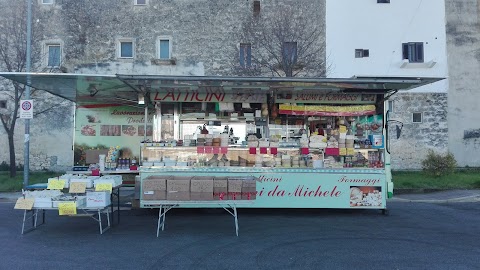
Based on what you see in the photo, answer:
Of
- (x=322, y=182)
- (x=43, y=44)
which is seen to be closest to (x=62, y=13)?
(x=43, y=44)

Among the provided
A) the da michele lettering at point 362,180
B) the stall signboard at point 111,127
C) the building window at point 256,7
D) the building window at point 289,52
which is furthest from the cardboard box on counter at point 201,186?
the building window at point 256,7

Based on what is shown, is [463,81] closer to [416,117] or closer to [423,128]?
[416,117]

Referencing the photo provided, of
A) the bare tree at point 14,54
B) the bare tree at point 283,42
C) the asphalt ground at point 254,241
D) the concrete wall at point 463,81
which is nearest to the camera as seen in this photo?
the asphalt ground at point 254,241

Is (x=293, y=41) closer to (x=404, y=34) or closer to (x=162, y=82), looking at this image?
(x=404, y=34)

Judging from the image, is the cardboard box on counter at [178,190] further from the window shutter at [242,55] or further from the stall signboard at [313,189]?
the window shutter at [242,55]

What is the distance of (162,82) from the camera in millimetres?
8984

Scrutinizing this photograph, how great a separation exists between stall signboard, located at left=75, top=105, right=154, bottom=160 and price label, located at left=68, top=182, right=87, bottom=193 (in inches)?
167

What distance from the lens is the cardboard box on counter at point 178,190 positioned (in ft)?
23.1

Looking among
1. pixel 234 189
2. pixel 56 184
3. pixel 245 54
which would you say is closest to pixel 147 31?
pixel 245 54

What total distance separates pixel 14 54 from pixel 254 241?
16.1m

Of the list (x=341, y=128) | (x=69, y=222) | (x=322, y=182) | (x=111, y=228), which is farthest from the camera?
(x=341, y=128)

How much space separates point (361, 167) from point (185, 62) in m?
12.1

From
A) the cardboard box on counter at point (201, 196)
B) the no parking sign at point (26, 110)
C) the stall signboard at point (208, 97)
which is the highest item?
the stall signboard at point (208, 97)

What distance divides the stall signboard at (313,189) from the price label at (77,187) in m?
2.71
